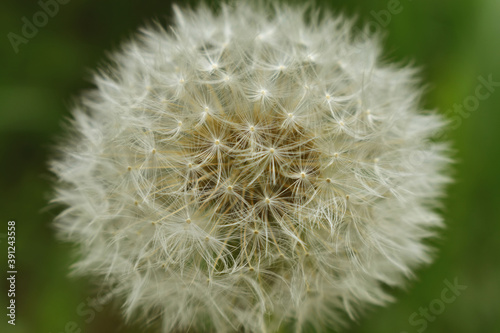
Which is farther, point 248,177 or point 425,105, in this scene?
point 425,105

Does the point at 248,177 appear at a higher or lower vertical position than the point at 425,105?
lower

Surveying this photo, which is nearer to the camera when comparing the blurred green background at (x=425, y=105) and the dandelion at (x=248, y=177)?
the dandelion at (x=248, y=177)

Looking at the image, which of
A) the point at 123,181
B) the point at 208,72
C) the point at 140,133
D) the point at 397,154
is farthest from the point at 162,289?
the point at 397,154

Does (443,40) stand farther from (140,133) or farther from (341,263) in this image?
(140,133)

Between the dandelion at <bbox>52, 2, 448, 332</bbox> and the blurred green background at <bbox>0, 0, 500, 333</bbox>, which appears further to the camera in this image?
the blurred green background at <bbox>0, 0, 500, 333</bbox>
